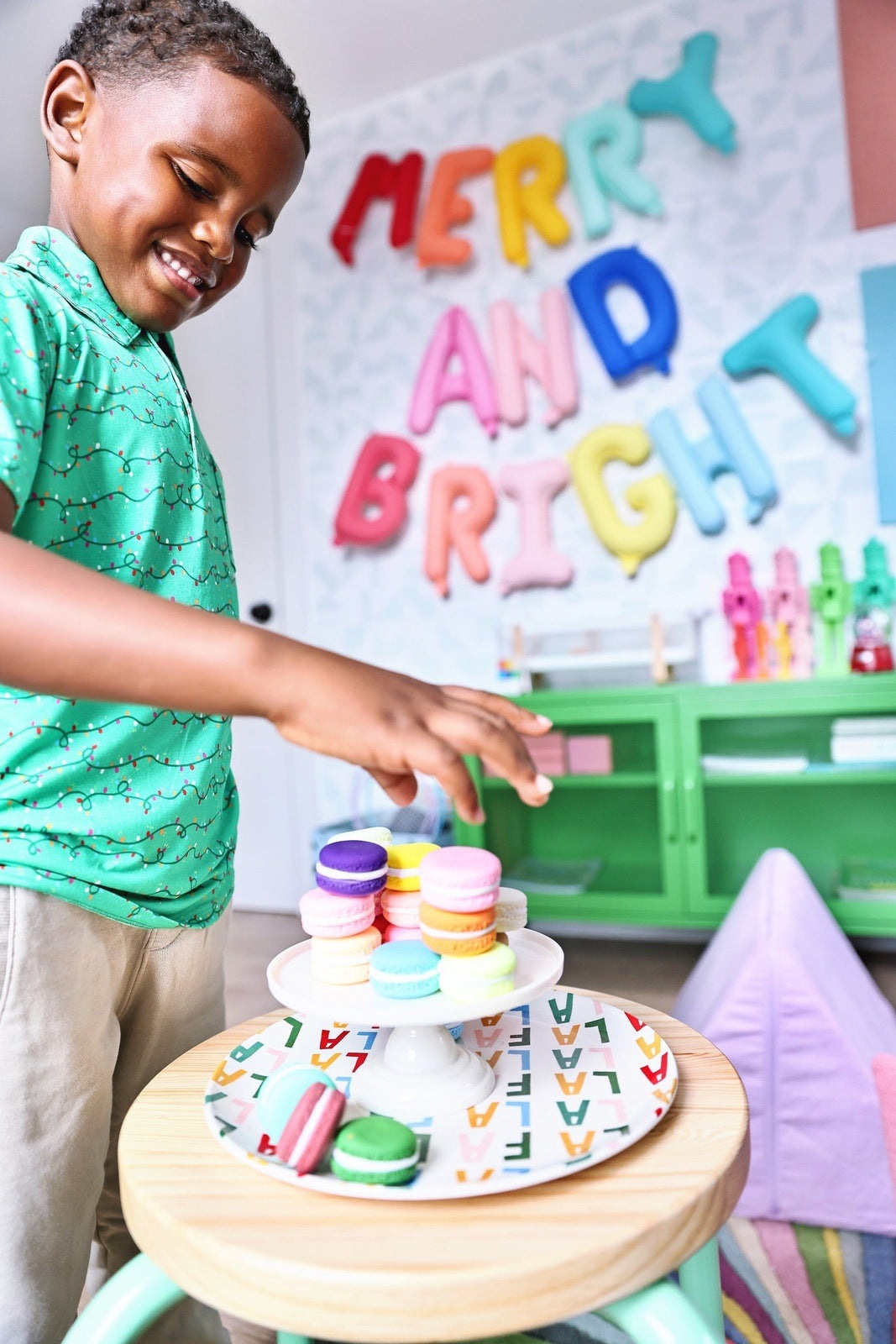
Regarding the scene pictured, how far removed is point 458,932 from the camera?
2.10 feet

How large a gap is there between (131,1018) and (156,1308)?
29 cm

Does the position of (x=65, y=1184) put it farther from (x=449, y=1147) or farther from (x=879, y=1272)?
(x=879, y=1272)

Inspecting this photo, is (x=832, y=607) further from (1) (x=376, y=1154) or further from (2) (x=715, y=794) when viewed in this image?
(1) (x=376, y=1154)

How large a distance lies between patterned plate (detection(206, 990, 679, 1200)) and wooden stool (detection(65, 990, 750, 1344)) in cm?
1

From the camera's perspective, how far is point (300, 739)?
466 millimetres

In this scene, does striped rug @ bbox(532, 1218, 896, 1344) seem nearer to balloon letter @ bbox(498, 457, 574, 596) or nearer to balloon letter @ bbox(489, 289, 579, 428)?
balloon letter @ bbox(498, 457, 574, 596)

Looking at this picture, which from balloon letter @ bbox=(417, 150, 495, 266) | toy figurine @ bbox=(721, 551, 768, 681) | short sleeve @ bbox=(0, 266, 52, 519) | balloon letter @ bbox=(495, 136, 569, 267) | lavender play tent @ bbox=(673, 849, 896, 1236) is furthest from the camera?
balloon letter @ bbox=(417, 150, 495, 266)

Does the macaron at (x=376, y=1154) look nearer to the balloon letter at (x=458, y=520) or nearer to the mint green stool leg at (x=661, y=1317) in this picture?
the mint green stool leg at (x=661, y=1317)

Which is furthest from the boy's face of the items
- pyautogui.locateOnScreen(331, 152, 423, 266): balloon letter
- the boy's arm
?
pyautogui.locateOnScreen(331, 152, 423, 266): balloon letter

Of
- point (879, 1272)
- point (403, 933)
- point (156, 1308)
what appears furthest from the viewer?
point (879, 1272)

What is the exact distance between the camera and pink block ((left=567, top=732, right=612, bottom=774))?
101 inches

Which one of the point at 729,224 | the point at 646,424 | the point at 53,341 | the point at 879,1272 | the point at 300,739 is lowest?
the point at 879,1272

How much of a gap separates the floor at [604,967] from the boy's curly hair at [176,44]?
6.09 ft

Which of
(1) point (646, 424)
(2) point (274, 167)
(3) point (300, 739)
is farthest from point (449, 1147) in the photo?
(1) point (646, 424)
